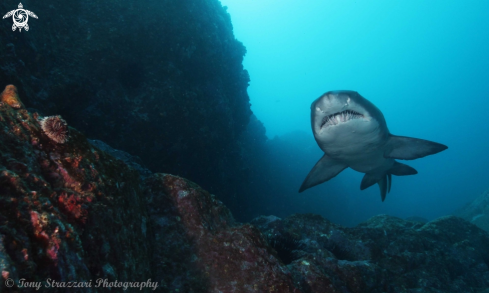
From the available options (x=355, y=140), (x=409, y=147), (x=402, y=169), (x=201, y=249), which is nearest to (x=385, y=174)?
(x=402, y=169)

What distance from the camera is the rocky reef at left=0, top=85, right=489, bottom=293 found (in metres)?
1.24

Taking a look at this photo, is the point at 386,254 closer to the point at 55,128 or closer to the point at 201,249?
the point at 201,249

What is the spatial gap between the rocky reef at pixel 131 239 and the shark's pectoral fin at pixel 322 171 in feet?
7.03

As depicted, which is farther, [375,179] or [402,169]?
[375,179]

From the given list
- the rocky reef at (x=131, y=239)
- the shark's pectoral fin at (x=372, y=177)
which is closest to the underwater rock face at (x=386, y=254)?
the rocky reef at (x=131, y=239)

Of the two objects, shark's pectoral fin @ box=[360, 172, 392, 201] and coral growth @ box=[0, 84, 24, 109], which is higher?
shark's pectoral fin @ box=[360, 172, 392, 201]

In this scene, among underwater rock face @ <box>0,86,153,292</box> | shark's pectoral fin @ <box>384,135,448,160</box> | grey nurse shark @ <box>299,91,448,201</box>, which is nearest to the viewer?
underwater rock face @ <box>0,86,153,292</box>

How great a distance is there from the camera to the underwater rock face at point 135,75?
6.18m

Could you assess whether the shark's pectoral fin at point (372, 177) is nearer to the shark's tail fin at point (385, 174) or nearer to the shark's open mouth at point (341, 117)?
the shark's tail fin at point (385, 174)

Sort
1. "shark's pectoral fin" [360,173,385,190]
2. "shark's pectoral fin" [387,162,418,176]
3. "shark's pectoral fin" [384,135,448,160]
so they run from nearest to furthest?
"shark's pectoral fin" [384,135,448,160] → "shark's pectoral fin" [387,162,418,176] → "shark's pectoral fin" [360,173,385,190]

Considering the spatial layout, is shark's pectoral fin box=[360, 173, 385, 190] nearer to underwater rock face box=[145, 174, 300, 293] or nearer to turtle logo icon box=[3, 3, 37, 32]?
underwater rock face box=[145, 174, 300, 293]

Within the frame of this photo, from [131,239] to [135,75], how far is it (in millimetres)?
8488

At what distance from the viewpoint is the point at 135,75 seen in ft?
28.7

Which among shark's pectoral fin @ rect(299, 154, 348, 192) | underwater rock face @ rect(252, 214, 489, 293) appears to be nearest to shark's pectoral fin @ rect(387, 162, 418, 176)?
underwater rock face @ rect(252, 214, 489, 293)
